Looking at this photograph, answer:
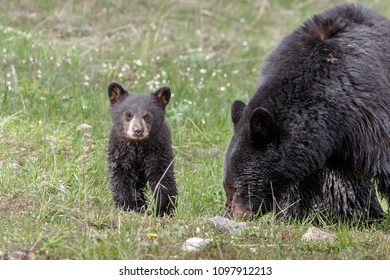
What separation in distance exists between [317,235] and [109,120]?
417 centimetres

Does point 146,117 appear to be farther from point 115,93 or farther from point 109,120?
point 109,120

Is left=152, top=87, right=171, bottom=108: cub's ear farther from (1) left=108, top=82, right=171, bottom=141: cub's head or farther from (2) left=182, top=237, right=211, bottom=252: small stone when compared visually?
(2) left=182, top=237, right=211, bottom=252: small stone

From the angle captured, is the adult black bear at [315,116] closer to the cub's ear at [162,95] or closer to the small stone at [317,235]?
the small stone at [317,235]

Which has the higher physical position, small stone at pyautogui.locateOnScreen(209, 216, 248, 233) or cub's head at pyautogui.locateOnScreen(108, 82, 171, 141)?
cub's head at pyautogui.locateOnScreen(108, 82, 171, 141)

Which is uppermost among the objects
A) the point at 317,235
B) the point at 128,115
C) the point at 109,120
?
the point at 128,115

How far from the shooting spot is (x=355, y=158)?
721cm

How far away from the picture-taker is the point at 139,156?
7.84 metres

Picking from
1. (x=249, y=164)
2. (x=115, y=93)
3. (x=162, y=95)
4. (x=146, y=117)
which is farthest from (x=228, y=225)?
(x=115, y=93)

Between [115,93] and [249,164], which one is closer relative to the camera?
[249,164]

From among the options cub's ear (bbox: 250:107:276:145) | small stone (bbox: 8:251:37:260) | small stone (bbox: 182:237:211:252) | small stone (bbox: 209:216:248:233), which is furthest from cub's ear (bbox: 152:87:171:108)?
small stone (bbox: 8:251:37:260)

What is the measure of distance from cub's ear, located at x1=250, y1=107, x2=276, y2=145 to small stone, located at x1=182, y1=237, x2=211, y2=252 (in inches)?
47.0

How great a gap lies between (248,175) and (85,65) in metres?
5.71

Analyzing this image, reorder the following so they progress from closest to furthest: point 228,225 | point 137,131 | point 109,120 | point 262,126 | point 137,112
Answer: point 228,225 → point 262,126 → point 137,131 → point 137,112 → point 109,120

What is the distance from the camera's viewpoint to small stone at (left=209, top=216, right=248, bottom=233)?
256 inches
